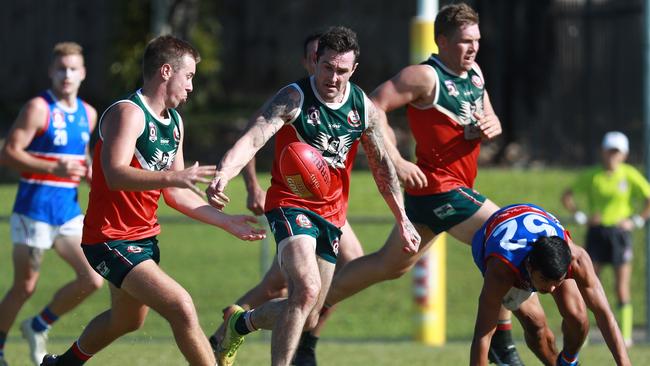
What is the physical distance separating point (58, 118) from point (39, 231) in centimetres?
87

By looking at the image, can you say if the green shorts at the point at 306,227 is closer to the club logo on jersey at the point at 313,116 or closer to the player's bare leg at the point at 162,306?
the club logo on jersey at the point at 313,116

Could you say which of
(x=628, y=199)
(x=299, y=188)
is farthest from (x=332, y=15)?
(x=299, y=188)

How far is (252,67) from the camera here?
2434 centimetres

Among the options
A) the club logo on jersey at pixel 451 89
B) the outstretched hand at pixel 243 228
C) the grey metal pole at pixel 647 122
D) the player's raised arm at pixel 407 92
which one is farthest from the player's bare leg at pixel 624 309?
the outstretched hand at pixel 243 228

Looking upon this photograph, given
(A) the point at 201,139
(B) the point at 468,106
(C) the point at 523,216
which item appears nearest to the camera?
(C) the point at 523,216

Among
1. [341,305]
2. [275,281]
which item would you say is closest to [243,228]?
[275,281]

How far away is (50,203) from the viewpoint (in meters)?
8.94

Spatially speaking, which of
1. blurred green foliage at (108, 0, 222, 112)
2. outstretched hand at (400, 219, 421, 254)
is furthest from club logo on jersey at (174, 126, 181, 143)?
blurred green foliage at (108, 0, 222, 112)

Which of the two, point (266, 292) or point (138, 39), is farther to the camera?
point (138, 39)

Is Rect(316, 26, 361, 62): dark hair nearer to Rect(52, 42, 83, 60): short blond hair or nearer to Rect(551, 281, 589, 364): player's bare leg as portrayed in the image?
Rect(551, 281, 589, 364): player's bare leg

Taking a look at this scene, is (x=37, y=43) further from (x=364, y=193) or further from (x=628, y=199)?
(x=628, y=199)

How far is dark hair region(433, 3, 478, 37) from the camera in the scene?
7844mm

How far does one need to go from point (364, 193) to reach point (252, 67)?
20.2 feet

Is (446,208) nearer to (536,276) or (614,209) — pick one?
(536,276)
